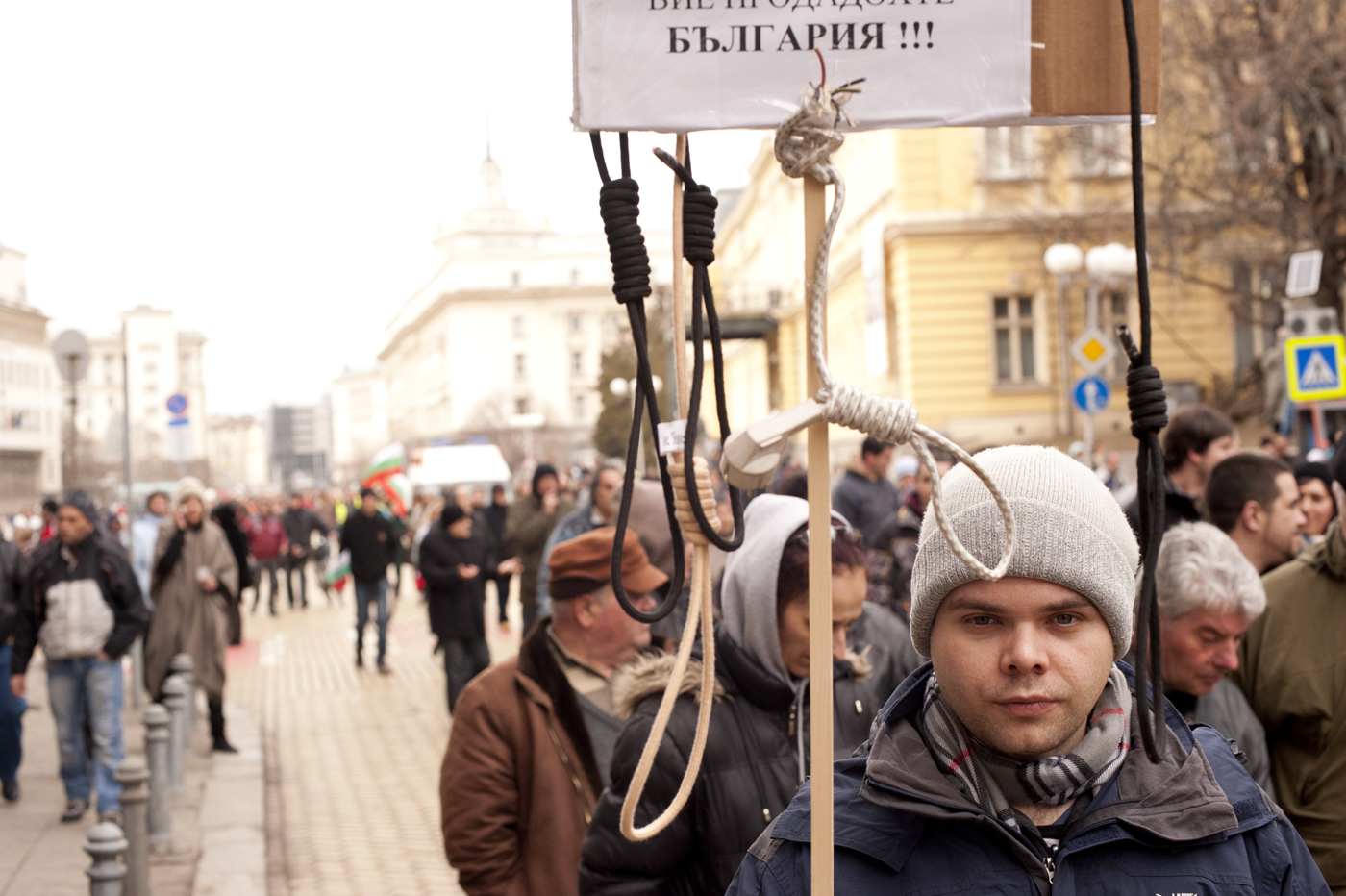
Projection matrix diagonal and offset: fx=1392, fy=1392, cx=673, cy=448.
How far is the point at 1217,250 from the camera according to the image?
2394 cm

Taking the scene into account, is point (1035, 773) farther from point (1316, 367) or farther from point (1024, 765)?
point (1316, 367)

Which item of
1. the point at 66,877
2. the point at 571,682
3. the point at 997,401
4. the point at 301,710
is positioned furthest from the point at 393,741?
the point at 997,401

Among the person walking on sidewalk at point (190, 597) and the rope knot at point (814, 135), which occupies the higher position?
the rope knot at point (814, 135)

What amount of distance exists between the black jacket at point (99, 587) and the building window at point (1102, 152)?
61.8 feet

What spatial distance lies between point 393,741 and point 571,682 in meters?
7.88

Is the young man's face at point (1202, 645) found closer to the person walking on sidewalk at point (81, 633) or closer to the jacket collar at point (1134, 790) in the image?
the jacket collar at point (1134, 790)

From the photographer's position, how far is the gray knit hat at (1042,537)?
5.43ft

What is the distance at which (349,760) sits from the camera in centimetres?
1066

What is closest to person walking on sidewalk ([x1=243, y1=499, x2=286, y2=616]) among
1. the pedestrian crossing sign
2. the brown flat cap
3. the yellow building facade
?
the yellow building facade

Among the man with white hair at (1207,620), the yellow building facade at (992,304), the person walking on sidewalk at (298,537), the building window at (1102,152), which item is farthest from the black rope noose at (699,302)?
the yellow building facade at (992,304)

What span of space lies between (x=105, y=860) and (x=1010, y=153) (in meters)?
25.3

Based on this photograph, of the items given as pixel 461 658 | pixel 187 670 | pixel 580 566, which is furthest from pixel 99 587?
pixel 580 566

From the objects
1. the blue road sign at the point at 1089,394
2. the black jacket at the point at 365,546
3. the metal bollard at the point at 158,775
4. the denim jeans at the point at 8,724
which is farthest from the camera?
the blue road sign at the point at 1089,394

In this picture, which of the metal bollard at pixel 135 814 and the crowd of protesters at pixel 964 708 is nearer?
the crowd of protesters at pixel 964 708
